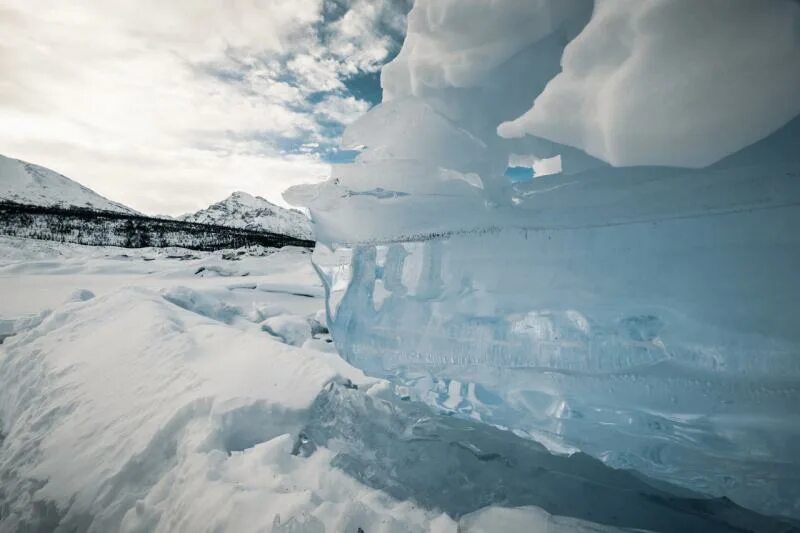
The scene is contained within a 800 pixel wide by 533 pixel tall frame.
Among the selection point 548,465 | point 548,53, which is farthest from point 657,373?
point 548,53

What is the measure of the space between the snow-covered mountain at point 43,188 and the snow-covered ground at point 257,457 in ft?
346

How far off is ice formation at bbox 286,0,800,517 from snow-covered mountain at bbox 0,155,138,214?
106766 mm

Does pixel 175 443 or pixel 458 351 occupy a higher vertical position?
pixel 458 351

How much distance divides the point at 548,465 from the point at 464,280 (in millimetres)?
985

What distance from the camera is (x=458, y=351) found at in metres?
1.97

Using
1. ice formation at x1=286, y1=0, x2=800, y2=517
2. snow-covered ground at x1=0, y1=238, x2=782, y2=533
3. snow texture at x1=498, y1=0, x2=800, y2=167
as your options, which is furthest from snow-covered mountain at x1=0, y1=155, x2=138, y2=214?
snow texture at x1=498, y1=0, x2=800, y2=167

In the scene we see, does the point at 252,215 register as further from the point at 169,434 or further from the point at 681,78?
the point at 681,78

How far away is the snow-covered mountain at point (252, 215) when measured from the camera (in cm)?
12034

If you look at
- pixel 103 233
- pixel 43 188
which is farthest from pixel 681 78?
pixel 43 188

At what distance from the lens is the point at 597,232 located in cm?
176

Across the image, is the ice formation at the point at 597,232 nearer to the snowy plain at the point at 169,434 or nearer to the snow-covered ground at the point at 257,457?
the snow-covered ground at the point at 257,457

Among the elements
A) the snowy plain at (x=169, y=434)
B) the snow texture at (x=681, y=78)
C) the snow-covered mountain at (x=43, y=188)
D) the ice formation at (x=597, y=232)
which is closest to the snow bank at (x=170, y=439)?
the snowy plain at (x=169, y=434)

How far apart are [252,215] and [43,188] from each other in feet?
179

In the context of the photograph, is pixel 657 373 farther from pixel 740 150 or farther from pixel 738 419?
pixel 740 150
